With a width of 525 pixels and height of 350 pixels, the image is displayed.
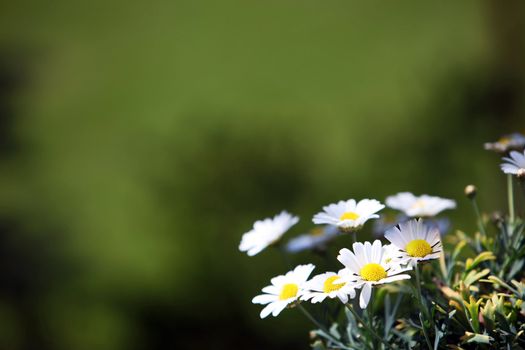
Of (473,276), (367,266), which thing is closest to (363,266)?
(367,266)

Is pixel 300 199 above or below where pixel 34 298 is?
above

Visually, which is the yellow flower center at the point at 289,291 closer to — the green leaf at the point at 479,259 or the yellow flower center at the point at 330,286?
the yellow flower center at the point at 330,286

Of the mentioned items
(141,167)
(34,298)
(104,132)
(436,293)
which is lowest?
(436,293)

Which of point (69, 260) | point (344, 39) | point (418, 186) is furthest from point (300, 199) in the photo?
point (344, 39)

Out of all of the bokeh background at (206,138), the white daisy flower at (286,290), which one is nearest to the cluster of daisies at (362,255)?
the white daisy flower at (286,290)

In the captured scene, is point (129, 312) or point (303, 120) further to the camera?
point (303, 120)

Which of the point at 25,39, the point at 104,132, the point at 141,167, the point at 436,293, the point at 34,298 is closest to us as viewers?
the point at 436,293

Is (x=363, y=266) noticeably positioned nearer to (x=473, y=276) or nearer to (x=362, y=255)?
(x=362, y=255)

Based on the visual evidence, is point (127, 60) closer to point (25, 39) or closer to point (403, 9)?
point (25, 39)
